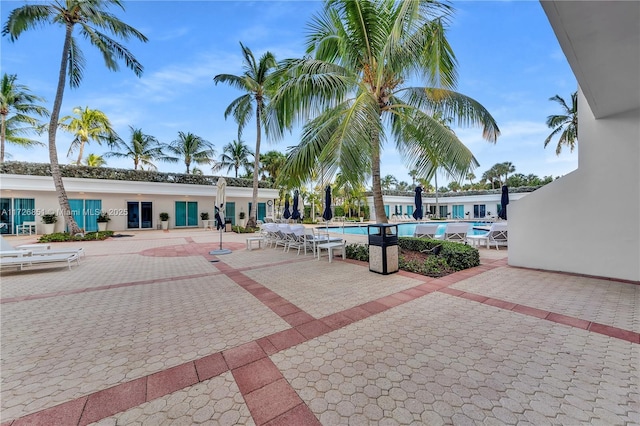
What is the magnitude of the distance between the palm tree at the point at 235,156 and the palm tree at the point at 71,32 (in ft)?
50.9

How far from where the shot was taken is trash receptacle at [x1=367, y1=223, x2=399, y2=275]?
239 inches

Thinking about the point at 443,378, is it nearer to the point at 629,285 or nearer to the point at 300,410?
the point at 300,410

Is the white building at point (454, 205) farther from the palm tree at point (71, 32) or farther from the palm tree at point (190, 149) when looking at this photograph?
the palm tree at point (71, 32)

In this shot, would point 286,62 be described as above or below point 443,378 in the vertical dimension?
above

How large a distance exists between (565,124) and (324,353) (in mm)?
28143

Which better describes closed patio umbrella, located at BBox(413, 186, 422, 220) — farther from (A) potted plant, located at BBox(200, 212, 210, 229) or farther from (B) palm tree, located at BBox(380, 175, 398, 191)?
(B) palm tree, located at BBox(380, 175, 398, 191)

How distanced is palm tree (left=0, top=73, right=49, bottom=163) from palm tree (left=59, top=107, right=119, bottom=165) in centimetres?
144

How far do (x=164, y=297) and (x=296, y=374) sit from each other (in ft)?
12.1

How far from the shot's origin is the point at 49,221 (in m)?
15.1

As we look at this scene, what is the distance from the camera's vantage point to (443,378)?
7.79ft

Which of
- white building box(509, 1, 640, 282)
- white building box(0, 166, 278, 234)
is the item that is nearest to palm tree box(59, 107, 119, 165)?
white building box(0, 166, 278, 234)

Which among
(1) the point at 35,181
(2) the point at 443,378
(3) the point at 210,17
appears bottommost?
(2) the point at 443,378

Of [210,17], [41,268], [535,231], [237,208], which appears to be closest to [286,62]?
[210,17]

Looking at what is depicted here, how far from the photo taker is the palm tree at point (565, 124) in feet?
63.1
